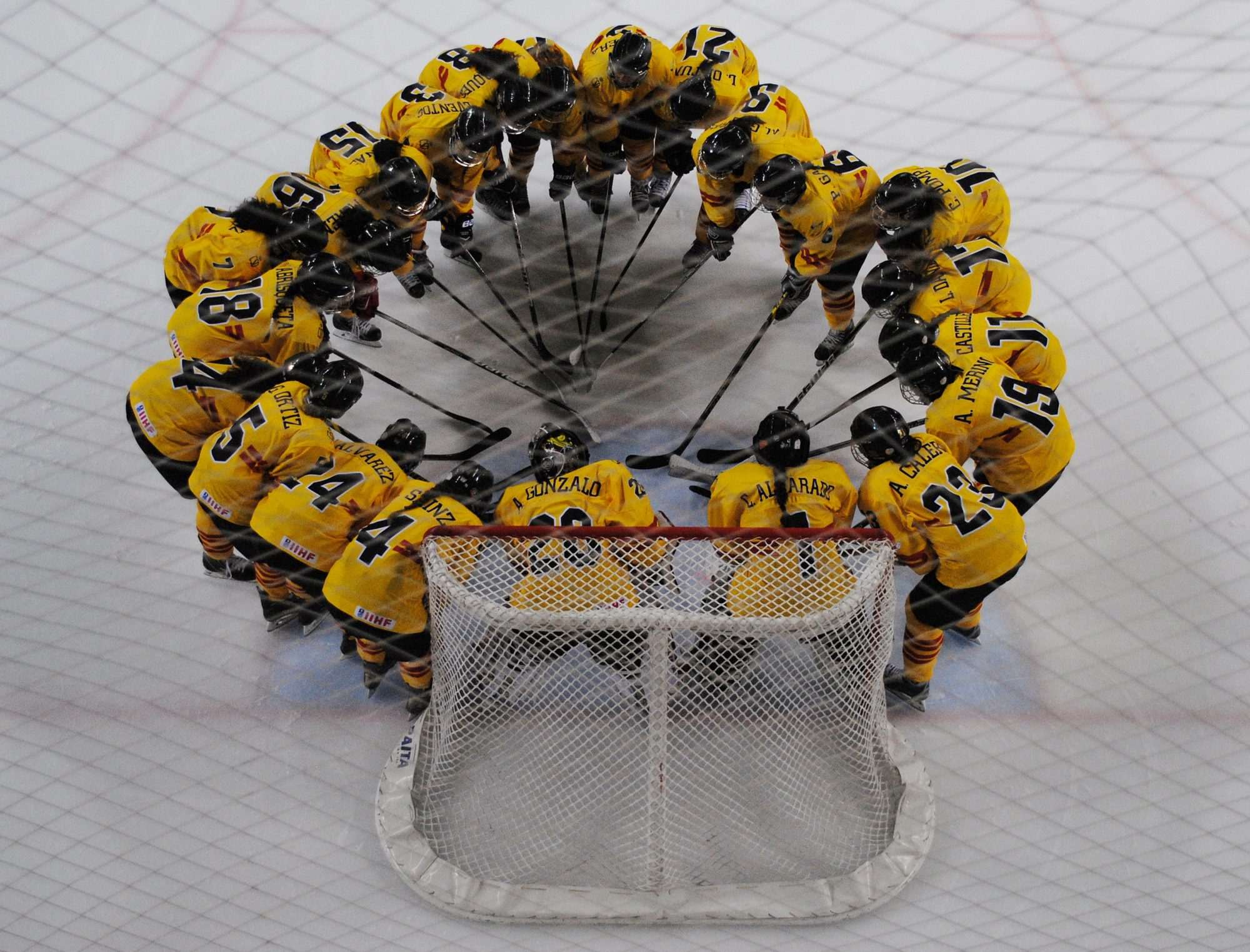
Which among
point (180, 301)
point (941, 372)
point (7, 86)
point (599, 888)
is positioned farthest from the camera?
point (7, 86)

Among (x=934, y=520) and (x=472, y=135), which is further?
(x=472, y=135)

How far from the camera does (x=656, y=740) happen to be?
302cm

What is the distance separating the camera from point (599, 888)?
3180mm

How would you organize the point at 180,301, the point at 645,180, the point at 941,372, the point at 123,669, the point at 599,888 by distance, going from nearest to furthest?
the point at 599,888 < the point at 941,372 < the point at 123,669 < the point at 180,301 < the point at 645,180

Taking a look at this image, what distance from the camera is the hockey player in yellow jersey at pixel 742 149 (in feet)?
13.0

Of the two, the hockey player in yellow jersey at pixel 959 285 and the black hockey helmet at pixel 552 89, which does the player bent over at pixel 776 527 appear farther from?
the black hockey helmet at pixel 552 89

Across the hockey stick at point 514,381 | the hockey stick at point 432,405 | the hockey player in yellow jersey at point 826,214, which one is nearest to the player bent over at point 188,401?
the hockey stick at point 432,405

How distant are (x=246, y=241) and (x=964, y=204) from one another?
2.22m

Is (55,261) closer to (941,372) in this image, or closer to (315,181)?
(315,181)

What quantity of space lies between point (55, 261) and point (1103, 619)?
3.93 meters

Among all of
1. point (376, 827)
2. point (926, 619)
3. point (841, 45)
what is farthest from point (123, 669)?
point (841, 45)

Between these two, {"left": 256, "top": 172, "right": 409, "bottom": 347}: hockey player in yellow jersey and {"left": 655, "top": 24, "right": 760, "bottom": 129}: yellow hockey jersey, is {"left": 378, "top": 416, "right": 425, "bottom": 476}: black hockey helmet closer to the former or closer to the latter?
{"left": 256, "top": 172, "right": 409, "bottom": 347}: hockey player in yellow jersey

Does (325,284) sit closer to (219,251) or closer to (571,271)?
(219,251)

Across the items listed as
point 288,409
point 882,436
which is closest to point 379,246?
point 288,409
